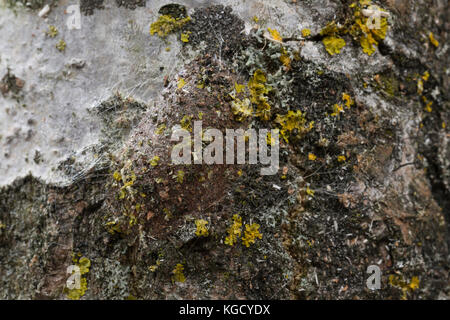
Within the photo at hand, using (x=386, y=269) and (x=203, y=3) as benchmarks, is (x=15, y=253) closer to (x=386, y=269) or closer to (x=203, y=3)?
(x=203, y=3)

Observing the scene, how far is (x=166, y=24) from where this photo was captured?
2.15 m

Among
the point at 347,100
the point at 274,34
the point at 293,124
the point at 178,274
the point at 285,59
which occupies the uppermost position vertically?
the point at 274,34

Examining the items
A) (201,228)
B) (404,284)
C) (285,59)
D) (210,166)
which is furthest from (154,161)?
(404,284)

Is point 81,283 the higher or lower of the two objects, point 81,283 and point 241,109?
the lower

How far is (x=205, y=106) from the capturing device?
1990 mm

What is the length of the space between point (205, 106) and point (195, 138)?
0.56 ft

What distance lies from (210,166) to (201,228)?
0.30 m

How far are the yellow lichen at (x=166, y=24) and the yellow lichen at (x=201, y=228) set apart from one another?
976mm

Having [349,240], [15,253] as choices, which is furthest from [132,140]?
[349,240]

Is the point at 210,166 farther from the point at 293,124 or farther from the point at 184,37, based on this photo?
the point at 184,37

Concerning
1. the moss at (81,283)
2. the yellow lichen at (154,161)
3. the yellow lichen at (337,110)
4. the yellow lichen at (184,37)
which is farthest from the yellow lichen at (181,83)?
the moss at (81,283)

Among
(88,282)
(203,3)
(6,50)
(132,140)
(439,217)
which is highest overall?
(203,3)

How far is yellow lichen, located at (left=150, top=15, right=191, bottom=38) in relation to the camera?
2143 mm

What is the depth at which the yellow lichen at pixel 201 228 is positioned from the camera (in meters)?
1.95
